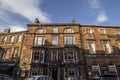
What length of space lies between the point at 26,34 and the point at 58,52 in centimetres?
745

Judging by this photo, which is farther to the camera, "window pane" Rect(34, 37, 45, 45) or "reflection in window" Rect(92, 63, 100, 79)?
"window pane" Rect(34, 37, 45, 45)

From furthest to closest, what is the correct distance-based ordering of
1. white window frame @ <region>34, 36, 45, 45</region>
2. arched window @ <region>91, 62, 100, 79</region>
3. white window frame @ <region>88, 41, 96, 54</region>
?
1. white window frame @ <region>34, 36, 45, 45</region>
2. white window frame @ <region>88, 41, 96, 54</region>
3. arched window @ <region>91, 62, 100, 79</region>

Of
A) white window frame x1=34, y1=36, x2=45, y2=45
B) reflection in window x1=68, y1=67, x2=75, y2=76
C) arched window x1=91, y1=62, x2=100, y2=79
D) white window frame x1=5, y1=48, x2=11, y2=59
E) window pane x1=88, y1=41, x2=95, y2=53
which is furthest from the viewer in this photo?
white window frame x1=5, y1=48, x2=11, y2=59

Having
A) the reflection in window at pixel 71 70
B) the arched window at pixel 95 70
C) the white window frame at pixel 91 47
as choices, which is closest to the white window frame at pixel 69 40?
the white window frame at pixel 91 47

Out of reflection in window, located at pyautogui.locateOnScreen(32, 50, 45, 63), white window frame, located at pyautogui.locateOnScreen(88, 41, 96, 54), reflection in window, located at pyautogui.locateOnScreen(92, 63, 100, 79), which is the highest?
white window frame, located at pyautogui.locateOnScreen(88, 41, 96, 54)

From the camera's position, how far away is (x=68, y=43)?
24203 millimetres

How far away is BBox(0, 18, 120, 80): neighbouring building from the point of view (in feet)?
72.1

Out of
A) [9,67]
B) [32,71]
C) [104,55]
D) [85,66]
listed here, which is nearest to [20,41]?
[9,67]

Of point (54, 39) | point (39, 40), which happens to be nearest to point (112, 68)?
point (54, 39)

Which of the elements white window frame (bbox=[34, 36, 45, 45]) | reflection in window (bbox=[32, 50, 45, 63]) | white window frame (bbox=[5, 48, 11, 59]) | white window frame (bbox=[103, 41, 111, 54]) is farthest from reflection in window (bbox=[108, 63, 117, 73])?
white window frame (bbox=[5, 48, 11, 59])

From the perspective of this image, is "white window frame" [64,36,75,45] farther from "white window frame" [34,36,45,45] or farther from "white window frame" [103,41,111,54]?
"white window frame" [103,41,111,54]

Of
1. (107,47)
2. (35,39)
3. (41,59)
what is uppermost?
(35,39)

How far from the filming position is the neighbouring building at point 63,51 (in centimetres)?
2198

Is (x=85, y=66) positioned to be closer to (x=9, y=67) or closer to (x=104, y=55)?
(x=104, y=55)
